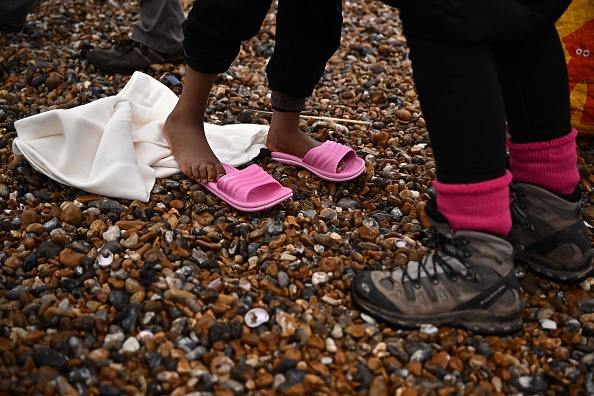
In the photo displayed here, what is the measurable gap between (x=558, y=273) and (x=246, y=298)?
0.88m

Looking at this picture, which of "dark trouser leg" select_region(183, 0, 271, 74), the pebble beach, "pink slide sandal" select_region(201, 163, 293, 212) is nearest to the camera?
the pebble beach

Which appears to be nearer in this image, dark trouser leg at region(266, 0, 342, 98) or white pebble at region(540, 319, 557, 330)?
white pebble at region(540, 319, 557, 330)

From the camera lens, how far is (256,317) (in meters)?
1.72

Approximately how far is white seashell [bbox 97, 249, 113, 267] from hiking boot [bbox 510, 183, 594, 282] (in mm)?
1124

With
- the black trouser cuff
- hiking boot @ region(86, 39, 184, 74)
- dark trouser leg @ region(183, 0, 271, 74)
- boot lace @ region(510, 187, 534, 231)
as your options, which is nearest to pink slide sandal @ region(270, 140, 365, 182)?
the black trouser cuff

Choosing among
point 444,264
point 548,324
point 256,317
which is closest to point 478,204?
point 444,264

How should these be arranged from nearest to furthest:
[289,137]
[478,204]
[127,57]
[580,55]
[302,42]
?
[478,204]
[302,42]
[289,137]
[580,55]
[127,57]

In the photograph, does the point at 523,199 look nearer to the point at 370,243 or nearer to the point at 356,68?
the point at 370,243

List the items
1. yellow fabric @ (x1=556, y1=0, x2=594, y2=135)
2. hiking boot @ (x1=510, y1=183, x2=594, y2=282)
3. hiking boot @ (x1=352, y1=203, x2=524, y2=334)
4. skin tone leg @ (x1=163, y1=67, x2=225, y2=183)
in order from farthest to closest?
yellow fabric @ (x1=556, y1=0, x2=594, y2=135) < skin tone leg @ (x1=163, y1=67, x2=225, y2=183) < hiking boot @ (x1=510, y1=183, x2=594, y2=282) < hiking boot @ (x1=352, y1=203, x2=524, y2=334)

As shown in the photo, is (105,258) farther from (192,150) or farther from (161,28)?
(161,28)

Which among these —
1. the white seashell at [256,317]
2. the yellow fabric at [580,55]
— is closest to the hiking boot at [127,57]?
the yellow fabric at [580,55]

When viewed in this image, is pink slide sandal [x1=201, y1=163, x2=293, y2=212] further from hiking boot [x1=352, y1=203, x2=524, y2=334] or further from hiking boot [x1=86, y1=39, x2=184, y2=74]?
hiking boot [x1=86, y1=39, x2=184, y2=74]

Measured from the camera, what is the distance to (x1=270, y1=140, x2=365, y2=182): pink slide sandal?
7.84 feet

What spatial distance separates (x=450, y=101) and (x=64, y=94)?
6.75 ft
